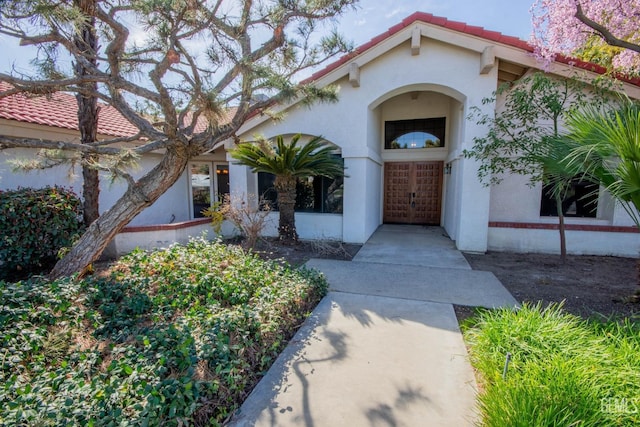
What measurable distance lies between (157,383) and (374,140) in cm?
911

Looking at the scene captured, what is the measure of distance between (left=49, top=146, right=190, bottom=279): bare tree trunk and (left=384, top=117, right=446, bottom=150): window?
8.53 m

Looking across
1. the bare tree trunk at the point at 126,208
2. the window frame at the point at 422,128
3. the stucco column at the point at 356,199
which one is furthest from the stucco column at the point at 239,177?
the window frame at the point at 422,128

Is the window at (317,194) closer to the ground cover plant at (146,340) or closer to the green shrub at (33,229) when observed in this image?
the ground cover plant at (146,340)

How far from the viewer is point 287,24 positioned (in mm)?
5082

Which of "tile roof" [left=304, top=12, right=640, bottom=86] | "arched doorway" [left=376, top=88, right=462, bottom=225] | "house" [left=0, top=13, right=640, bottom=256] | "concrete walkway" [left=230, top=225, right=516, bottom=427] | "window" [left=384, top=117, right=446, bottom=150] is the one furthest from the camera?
"window" [left=384, top=117, right=446, bottom=150]

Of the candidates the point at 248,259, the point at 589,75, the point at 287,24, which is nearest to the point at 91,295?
the point at 248,259

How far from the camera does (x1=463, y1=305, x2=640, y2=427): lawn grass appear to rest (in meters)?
2.00

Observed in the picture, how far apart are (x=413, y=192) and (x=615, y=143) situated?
863 centimetres

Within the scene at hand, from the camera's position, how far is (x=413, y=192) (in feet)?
37.9

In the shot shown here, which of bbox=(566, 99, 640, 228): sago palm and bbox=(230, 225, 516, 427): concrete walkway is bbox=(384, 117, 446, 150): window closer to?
bbox=(230, 225, 516, 427): concrete walkway

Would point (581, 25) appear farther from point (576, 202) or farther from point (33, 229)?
point (33, 229)

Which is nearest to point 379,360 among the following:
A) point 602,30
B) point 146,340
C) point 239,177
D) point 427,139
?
point 146,340

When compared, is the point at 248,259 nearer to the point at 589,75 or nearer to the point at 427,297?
the point at 427,297

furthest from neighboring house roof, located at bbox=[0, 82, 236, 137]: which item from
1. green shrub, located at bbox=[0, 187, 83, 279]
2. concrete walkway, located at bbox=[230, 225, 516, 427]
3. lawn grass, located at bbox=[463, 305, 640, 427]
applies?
lawn grass, located at bbox=[463, 305, 640, 427]
